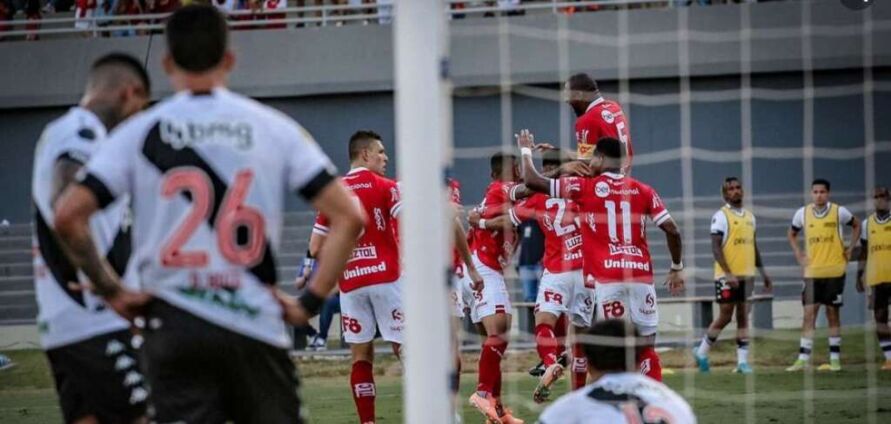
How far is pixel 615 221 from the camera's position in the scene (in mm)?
10789

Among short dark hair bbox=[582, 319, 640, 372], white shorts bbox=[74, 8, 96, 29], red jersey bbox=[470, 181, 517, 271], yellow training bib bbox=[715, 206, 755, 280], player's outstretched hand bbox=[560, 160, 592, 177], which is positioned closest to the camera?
short dark hair bbox=[582, 319, 640, 372]

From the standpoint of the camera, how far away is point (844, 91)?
2438 centimetres

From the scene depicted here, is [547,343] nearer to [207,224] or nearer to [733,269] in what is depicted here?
[733,269]

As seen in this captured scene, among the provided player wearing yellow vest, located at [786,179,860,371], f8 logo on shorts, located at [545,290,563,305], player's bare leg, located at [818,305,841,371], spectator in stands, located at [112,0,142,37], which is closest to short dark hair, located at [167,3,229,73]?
f8 logo on shorts, located at [545,290,563,305]

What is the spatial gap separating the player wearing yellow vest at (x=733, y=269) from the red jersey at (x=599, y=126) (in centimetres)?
623

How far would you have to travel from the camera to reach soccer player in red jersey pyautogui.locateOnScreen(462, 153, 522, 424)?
464 inches

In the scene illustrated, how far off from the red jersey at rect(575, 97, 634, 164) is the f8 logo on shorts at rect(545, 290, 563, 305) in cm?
187

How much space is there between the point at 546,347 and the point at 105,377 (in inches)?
253

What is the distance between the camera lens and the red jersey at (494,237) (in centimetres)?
1315

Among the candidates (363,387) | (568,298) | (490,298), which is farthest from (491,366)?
(363,387)

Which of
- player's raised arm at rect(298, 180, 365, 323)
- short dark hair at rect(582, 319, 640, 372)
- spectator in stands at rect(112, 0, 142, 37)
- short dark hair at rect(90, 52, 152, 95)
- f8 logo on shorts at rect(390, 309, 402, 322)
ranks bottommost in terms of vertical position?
f8 logo on shorts at rect(390, 309, 402, 322)

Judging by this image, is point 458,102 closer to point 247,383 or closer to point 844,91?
point 844,91

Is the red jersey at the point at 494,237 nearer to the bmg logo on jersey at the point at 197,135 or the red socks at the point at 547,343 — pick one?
the red socks at the point at 547,343

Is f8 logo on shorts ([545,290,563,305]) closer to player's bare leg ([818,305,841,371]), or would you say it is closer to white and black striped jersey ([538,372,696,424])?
player's bare leg ([818,305,841,371])
